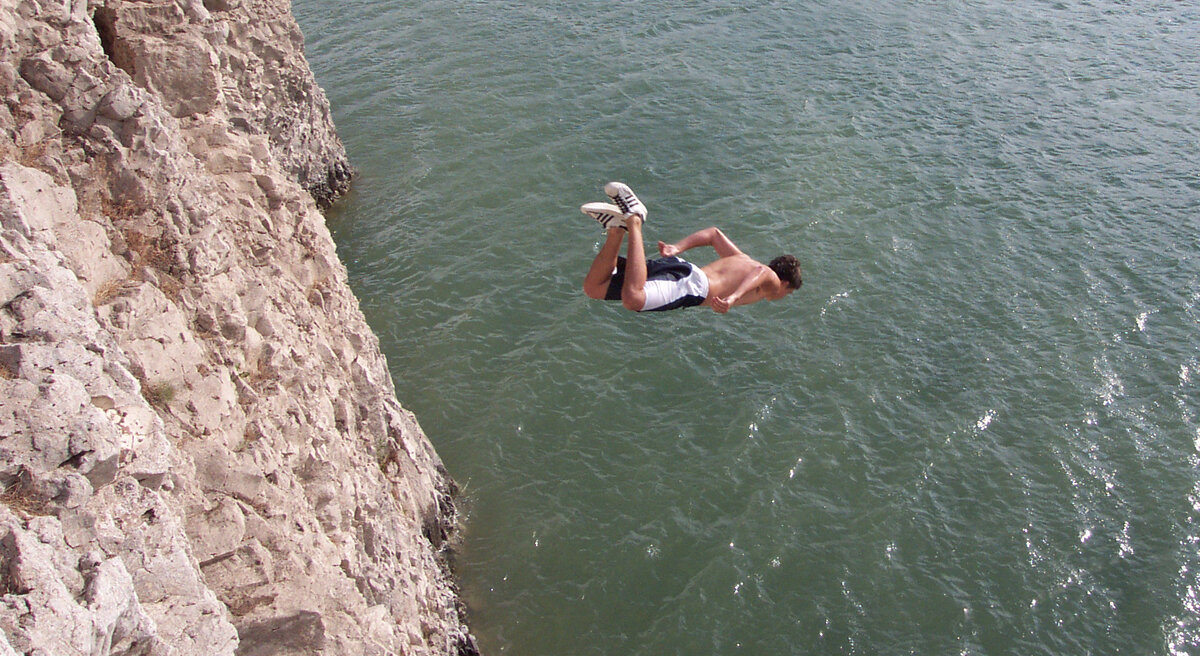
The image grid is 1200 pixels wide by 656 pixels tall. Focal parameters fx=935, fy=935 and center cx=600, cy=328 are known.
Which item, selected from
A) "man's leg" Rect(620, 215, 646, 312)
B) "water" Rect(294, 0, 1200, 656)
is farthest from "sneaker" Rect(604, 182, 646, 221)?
"water" Rect(294, 0, 1200, 656)

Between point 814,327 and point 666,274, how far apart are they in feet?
27.6

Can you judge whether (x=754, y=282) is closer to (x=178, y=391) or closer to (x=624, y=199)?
(x=624, y=199)

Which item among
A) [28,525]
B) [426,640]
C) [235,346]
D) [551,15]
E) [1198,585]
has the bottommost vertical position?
[1198,585]

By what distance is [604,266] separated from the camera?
458 inches

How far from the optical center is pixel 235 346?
34.6 ft

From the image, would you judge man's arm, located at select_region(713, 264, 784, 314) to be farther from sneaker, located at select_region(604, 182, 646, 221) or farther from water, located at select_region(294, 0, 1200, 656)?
water, located at select_region(294, 0, 1200, 656)

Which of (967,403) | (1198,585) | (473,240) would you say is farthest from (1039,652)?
(473,240)

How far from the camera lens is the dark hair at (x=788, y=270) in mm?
12336

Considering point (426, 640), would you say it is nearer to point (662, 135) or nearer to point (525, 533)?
point (525, 533)

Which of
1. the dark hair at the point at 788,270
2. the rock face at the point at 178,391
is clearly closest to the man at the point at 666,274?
the dark hair at the point at 788,270

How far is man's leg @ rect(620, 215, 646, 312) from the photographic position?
11.2m

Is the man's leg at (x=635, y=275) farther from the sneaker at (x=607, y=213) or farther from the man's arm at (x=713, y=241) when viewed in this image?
the man's arm at (x=713, y=241)

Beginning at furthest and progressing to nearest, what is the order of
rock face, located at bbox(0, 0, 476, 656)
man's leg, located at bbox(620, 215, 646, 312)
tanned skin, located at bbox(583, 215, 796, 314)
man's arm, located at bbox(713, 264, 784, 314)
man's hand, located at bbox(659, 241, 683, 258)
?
1. man's hand, located at bbox(659, 241, 683, 258)
2. man's arm, located at bbox(713, 264, 784, 314)
3. tanned skin, located at bbox(583, 215, 796, 314)
4. man's leg, located at bbox(620, 215, 646, 312)
5. rock face, located at bbox(0, 0, 476, 656)

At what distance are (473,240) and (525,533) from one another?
9122 millimetres
